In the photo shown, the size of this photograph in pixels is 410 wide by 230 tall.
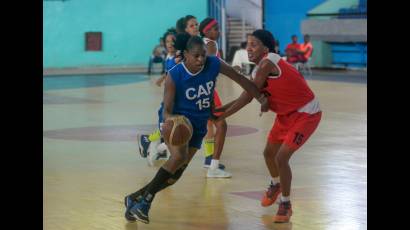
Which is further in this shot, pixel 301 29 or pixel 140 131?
pixel 301 29

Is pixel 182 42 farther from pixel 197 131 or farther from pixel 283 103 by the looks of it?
pixel 283 103

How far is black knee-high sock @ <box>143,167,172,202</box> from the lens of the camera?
8555mm

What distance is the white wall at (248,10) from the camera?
40.5 meters

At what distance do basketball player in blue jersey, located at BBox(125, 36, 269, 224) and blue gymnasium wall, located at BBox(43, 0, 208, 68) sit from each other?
3041cm

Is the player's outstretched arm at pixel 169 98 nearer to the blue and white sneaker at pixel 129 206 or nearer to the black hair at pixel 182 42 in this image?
the black hair at pixel 182 42

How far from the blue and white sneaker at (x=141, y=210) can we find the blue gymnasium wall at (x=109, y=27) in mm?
30612

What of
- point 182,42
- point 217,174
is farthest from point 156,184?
point 217,174

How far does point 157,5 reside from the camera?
1592 inches

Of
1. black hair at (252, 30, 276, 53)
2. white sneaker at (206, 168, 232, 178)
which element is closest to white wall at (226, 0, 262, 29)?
white sneaker at (206, 168, 232, 178)

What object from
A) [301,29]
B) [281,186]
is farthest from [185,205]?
[301,29]

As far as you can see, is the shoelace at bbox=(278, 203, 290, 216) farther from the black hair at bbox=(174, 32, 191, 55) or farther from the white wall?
the white wall
